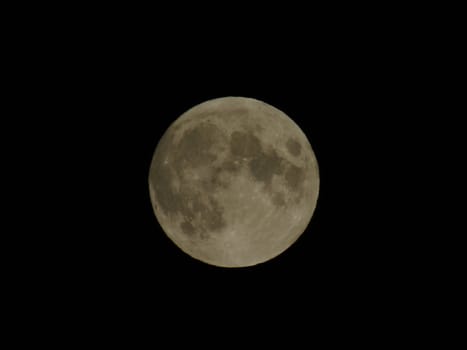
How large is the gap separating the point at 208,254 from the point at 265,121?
1.51 meters

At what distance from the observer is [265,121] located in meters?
4.95

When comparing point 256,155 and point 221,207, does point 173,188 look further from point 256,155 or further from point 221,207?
point 256,155

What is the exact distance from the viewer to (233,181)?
4.59 m

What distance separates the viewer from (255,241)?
4895 millimetres

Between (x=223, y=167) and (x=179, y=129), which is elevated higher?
(x=179, y=129)

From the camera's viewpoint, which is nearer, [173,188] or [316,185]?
[173,188]

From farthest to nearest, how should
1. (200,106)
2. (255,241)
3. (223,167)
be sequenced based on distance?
(200,106) < (255,241) < (223,167)

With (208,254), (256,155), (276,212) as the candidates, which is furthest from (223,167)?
(208,254)

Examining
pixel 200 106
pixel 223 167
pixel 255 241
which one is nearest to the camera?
pixel 223 167

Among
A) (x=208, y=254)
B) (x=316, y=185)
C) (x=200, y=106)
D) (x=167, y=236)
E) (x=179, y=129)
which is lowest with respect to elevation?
(x=208, y=254)

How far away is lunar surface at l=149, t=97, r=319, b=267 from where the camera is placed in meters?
4.63

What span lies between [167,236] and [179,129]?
50.1 inches

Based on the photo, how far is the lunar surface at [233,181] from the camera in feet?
15.2

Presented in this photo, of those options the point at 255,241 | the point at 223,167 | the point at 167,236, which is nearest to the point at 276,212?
the point at 255,241
